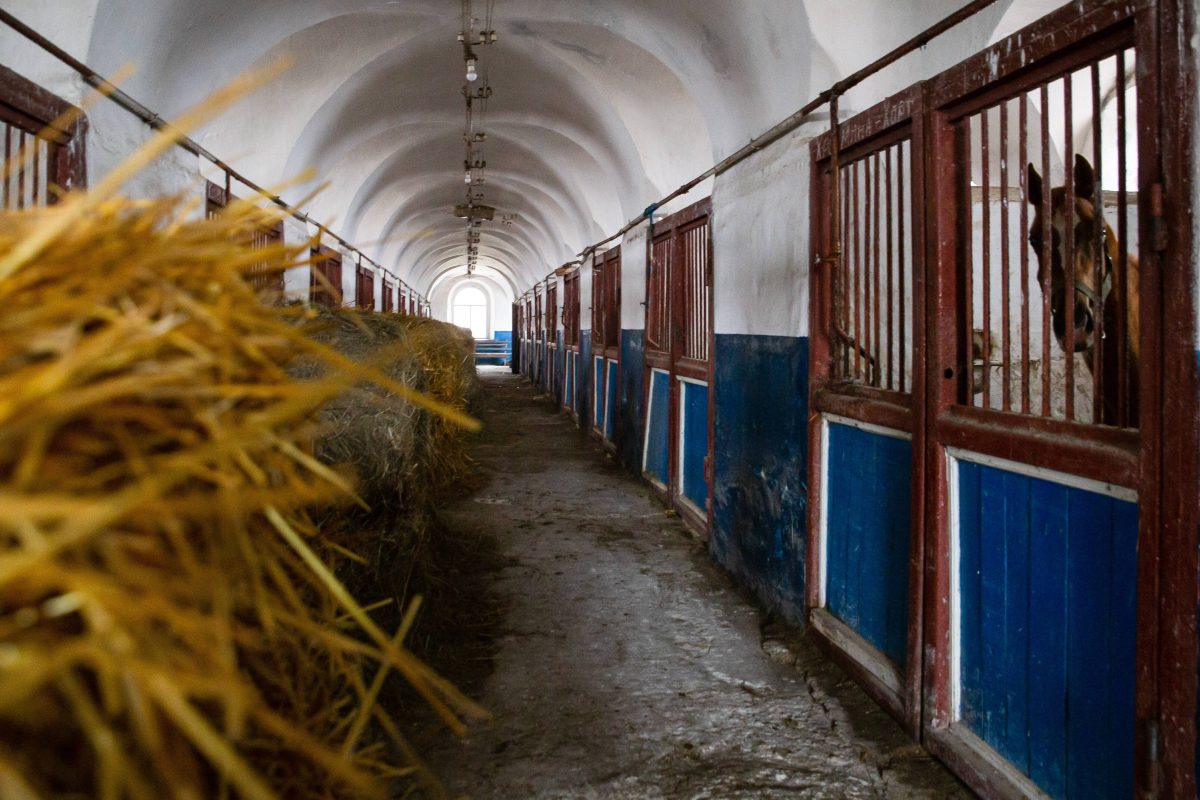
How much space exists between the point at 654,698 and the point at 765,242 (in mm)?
2603

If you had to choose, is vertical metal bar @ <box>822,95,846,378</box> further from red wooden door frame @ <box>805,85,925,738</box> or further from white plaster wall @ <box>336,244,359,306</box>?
white plaster wall @ <box>336,244,359,306</box>

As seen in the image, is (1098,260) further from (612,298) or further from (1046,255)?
(612,298)

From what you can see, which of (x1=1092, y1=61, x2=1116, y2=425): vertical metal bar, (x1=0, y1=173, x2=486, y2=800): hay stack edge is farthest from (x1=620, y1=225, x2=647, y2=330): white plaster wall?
(x1=0, y1=173, x2=486, y2=800): hay stack edge

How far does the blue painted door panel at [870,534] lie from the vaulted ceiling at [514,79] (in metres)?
1.90

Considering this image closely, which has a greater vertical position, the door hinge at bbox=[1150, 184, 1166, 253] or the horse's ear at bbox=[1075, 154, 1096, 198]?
the horse's ear at bbox=[1075, 154, 1096, 198]

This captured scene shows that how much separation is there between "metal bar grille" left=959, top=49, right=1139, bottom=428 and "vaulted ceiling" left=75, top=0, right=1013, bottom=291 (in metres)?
1.28

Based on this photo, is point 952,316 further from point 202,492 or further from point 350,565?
point 202,492

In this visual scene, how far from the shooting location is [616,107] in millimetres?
7629

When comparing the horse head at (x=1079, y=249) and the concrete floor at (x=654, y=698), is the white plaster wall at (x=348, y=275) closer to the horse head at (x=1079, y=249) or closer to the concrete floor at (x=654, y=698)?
the concrete floor at (x=654, y=698)

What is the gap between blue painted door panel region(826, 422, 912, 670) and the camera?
10.4 ft

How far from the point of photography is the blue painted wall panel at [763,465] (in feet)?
13.0

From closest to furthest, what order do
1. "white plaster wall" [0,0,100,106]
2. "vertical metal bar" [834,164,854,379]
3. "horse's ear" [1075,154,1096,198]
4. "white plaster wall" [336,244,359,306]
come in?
"horse's ear" [1075,154,1096,198] → "white plaster wall" [0,0,100,106] → "vertical metal bar" [834,164,854,379] → "white plaster wall" [336,244,359,306]

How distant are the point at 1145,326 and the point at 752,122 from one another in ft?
10.5

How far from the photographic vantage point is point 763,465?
445 centimetres
